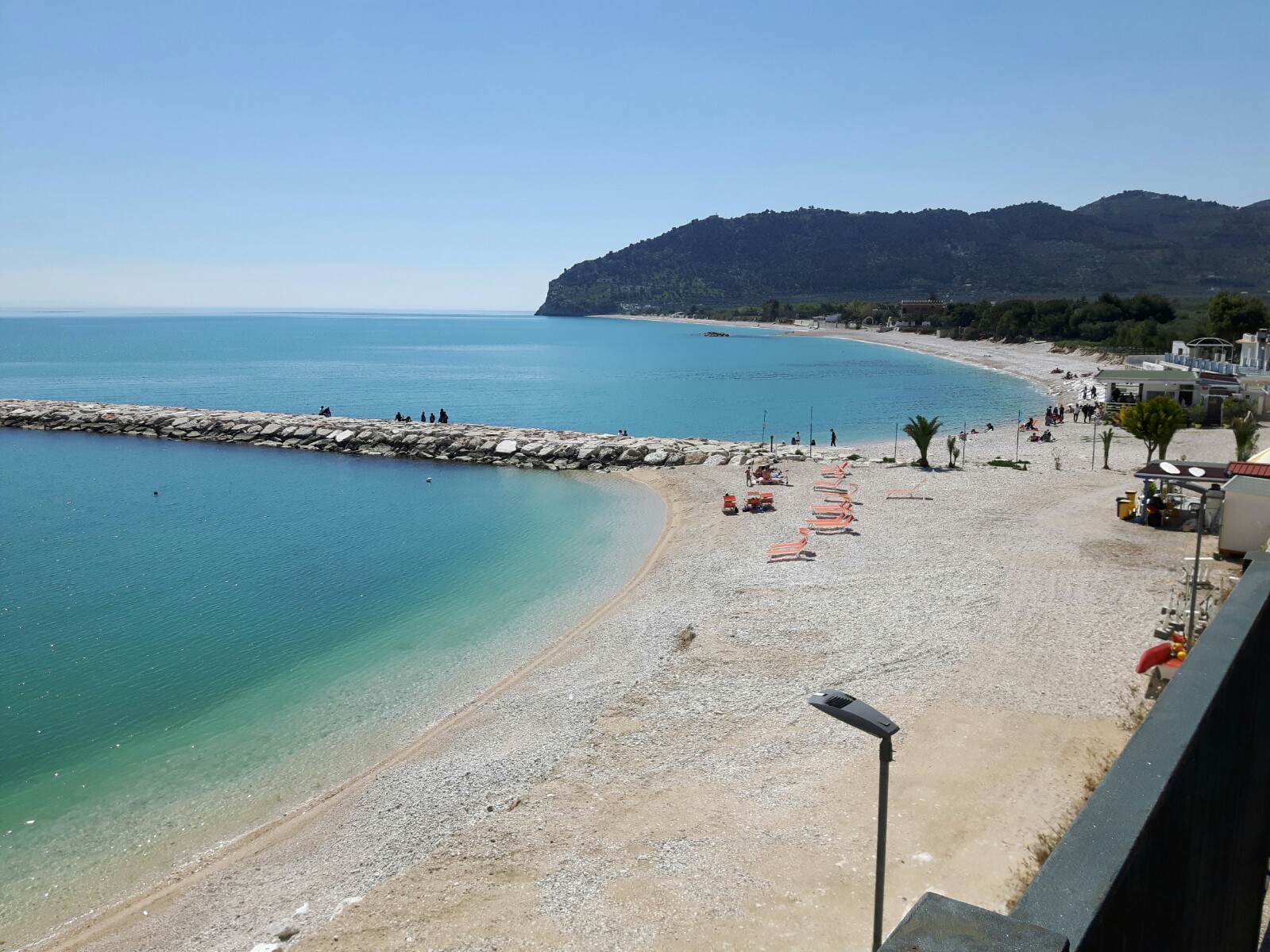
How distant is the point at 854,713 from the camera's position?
18.3ft

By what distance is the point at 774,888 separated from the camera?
859 cm

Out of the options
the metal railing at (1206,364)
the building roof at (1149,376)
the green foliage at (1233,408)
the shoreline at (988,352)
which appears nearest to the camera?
the green foliage at (1233,408)

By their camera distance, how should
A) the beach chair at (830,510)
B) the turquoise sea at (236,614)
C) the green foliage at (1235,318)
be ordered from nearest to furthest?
the turquoise sea at (236,614)
the beach chair at (830,510)
the green foliage at (1235,318)

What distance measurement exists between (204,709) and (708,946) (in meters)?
10.7

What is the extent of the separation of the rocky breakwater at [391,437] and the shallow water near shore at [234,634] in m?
4.04

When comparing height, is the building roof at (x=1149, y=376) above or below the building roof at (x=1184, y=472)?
above

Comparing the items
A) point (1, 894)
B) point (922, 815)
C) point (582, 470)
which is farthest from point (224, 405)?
point (922, 815)

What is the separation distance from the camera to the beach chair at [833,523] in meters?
23.6

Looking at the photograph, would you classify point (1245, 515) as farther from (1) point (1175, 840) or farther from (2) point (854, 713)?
(1) point (1175, 840)

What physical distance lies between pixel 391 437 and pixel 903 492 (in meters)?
27.5

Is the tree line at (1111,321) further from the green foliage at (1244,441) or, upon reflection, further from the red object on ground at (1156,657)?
the red object on ground at (1156,657)

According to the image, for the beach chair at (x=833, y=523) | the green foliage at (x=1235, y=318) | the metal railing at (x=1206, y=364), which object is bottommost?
the beach chair at (x=833, y=523)

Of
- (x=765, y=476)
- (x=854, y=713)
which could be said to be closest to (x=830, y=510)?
(x=765, y=476)

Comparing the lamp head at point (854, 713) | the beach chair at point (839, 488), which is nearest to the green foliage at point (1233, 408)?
the beach chair at point (839, 488)
